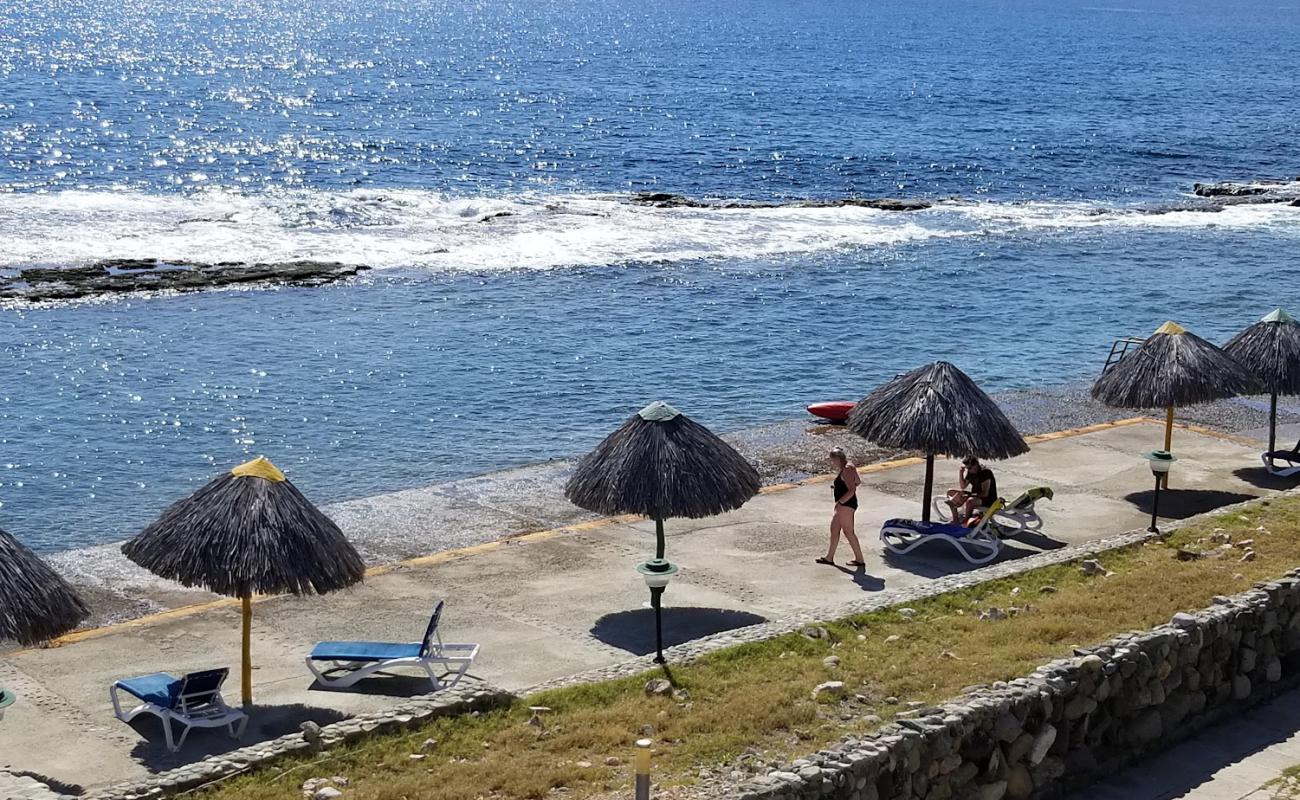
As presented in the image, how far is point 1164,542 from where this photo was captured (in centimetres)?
1805

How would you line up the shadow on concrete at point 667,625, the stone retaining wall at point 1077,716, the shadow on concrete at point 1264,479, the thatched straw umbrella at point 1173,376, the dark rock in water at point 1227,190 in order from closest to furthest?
the stone retaining wall at point 1077,716 < the shadow on concrete at point 667,625 < the thatched straw umbrella at point 1173,376 < the shadow on concrete at point 1264,479 < the dark rock in water at point 1227,190

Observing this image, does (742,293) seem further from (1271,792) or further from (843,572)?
(1271,792)

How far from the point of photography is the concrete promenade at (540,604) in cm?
1427

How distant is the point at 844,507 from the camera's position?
18.4 meters

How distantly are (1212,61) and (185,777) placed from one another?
457ft

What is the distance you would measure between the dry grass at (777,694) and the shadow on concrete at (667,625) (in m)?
1.69

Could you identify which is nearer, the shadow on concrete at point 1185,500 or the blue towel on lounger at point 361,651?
Result: the blue towel on lounger at point 361,651

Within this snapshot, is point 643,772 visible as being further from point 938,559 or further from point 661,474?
point 938,559

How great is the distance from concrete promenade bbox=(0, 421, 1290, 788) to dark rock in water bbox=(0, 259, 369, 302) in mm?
18944

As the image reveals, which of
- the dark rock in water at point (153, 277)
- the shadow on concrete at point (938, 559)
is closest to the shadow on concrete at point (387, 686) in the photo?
the shadow on concrete at point (938, 559)

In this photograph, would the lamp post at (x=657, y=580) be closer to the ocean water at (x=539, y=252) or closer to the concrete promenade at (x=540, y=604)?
the concrete promenade at (x=540, y=604)

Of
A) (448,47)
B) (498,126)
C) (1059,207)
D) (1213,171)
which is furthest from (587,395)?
(448,47)

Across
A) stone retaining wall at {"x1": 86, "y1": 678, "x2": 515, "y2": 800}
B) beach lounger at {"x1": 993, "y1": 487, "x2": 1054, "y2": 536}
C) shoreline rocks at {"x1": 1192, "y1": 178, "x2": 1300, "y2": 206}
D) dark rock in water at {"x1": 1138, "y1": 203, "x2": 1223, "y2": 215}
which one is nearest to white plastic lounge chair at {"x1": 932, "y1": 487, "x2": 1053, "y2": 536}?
beach lounger at {"x1": 993, "y1": 487, "x2": 1054, "y2": 536}

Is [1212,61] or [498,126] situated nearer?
[498,126]
